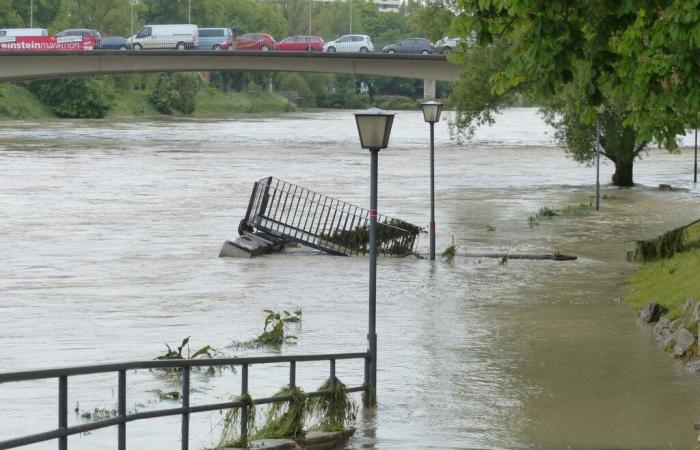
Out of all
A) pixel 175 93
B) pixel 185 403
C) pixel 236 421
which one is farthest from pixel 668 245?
pixel 175 93

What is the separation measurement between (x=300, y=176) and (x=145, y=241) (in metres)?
20.6

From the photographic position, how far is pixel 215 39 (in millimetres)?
97062

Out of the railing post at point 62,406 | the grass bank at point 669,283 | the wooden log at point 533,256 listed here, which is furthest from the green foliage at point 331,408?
the wooden log at point 533,256

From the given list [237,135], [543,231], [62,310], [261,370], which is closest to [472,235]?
[543,231]

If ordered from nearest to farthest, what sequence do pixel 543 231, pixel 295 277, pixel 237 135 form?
pixel 295 277 → pixel 543 231 → pixel 237 135

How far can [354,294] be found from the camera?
25.2m

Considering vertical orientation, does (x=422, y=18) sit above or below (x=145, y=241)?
above

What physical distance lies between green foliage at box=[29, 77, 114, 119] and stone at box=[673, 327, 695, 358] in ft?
304

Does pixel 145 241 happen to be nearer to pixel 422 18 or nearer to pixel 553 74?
pixel 422 18

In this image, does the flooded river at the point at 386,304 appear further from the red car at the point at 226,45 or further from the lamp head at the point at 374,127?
the red car at the point at 226,45

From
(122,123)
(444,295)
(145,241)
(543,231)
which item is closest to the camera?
(444,295)

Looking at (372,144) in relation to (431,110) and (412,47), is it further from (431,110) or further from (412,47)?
(412,47)

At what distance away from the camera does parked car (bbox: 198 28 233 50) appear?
90.9 meters

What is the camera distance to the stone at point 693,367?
54.2 feet
